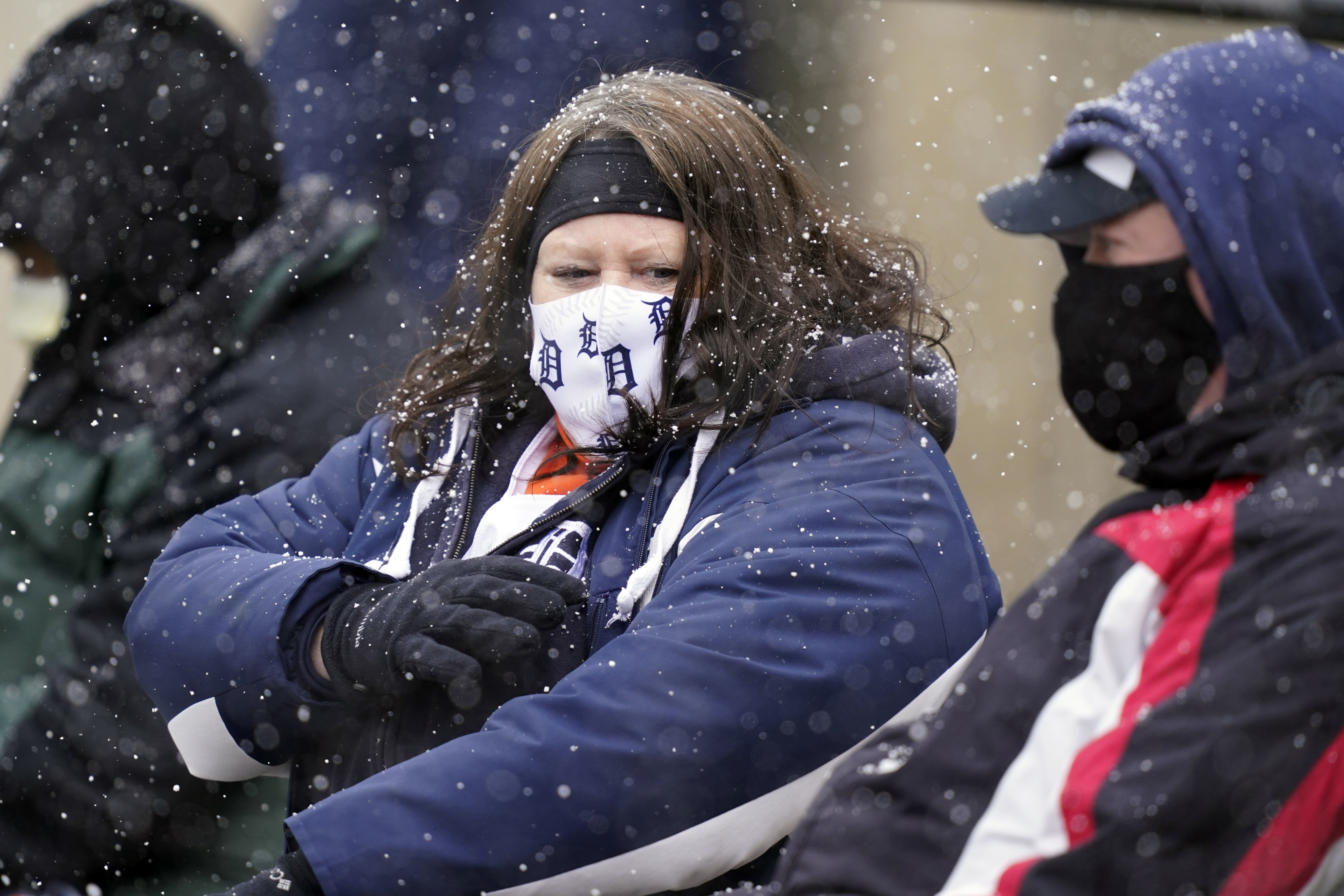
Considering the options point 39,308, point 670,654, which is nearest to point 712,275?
point 670,654

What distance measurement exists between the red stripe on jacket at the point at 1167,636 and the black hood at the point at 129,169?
92.2 inches

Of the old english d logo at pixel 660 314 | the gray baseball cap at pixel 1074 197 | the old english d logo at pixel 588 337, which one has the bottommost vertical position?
the old english d logo at pixel 588 337

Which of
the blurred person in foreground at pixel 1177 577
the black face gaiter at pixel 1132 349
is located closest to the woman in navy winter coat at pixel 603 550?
the blurred person in foreground at pixel 1177 577

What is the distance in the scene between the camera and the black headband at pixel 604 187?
216 cm

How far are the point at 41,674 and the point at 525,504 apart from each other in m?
1.47

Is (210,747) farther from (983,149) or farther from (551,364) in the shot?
(983,149)

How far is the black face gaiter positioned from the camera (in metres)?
1.39

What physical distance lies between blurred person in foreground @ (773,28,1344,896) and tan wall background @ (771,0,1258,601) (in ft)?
9.41

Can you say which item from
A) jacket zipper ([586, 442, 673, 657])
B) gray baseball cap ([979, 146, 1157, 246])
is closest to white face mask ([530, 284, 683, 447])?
jacket zipper ([586, 442, 673, 657])

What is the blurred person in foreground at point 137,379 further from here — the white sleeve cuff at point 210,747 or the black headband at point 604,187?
the black headband at point 604,187

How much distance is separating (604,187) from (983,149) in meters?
2.56

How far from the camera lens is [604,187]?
2178 mm

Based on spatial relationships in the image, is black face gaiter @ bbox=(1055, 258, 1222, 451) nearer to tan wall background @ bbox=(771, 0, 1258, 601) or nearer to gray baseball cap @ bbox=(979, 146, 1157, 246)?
gray baseball cap @ bbox=(979, 146, 1157, 246)

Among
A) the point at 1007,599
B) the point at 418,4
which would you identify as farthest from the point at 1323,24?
the point at 1007,599
